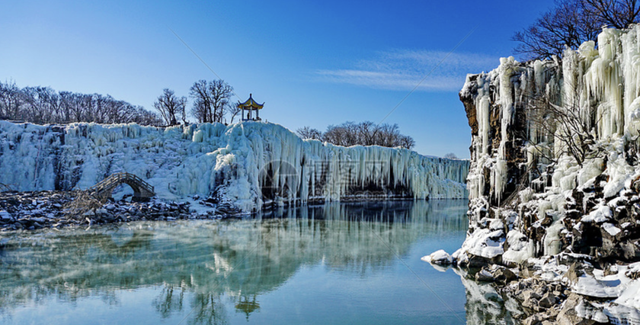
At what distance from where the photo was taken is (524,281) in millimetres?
7570

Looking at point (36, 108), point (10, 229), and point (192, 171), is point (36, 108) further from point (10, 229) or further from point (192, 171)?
point (10, 229)

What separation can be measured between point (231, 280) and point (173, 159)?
1624 centimetres

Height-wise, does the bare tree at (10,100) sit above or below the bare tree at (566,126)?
above

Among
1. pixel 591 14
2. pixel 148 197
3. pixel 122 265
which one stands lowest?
pixel 122 265

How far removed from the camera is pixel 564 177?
8258mm

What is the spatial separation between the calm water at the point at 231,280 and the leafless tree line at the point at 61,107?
28.6 m

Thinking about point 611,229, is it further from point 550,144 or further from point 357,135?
point 357,135

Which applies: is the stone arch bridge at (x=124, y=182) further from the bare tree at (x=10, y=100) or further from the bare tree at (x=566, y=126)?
the bare tree at (x=10, y=100)

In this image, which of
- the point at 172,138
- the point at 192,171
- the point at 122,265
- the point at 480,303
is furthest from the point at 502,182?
the point at 172,138

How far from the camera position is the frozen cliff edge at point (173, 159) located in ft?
71.7

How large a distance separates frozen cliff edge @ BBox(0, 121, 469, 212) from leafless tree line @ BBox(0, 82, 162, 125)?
648 inches

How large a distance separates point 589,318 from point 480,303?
6.58 ft

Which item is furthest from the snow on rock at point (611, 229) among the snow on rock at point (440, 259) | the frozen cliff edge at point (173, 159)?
the frozen cliff edge at point (173, 159)

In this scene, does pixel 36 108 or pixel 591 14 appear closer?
pixel 591 14
